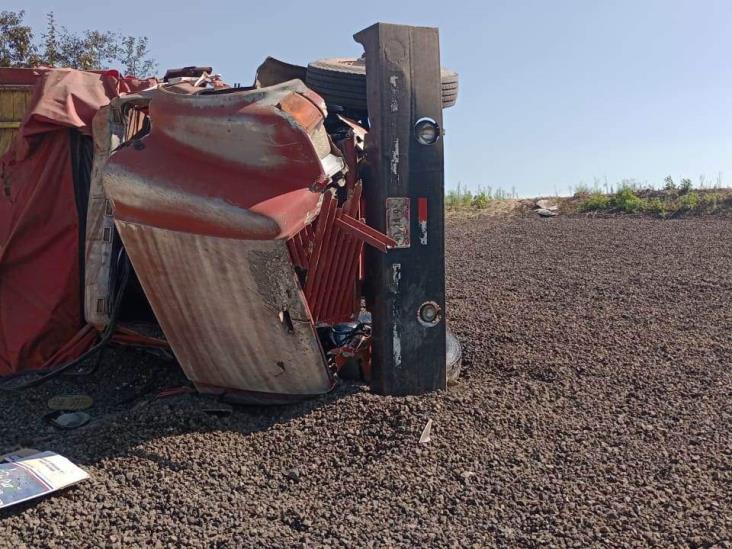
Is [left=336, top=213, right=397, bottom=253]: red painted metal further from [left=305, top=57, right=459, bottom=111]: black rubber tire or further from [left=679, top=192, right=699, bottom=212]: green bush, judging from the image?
[left=679, top=192, right=699, bottom=212]: green bush

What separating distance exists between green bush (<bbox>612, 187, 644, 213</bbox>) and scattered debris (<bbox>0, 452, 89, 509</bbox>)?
508 inches

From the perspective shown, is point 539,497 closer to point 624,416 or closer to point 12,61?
point 624,416

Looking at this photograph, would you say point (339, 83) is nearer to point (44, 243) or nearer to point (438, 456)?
point (44, 243)

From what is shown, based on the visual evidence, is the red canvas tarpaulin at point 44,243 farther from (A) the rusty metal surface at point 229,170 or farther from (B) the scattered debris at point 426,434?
(B) the scattered debris at point 426,434

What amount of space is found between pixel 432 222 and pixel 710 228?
9.05m

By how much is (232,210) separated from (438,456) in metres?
1.34

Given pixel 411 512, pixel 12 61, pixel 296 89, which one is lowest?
pixel 411 512

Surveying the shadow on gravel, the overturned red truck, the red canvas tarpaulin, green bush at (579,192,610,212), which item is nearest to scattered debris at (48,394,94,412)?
the shadow on gravel

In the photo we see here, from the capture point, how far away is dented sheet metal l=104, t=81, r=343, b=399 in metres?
3.48

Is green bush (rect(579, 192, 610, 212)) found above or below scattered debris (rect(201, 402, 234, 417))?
above

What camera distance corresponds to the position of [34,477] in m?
3.01

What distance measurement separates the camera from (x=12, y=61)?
1356 cm

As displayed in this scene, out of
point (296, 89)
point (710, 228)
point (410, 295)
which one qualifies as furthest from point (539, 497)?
point (710, 228)

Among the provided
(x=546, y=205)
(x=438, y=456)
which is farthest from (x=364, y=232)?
(x=546, y=205)
